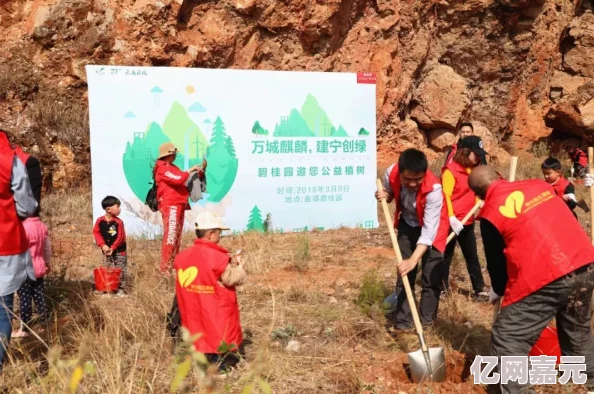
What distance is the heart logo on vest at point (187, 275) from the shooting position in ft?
11.3

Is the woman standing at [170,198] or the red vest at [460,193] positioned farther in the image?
the woman standing at [170,198]

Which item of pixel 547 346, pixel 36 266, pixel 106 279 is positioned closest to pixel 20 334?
pixel 36 266

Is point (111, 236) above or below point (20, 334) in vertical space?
above

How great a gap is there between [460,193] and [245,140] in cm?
368

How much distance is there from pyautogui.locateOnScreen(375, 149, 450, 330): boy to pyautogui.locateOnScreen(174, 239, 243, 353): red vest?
116 centimetres

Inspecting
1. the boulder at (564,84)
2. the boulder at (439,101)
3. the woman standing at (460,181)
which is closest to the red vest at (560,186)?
the woman standing at (460,181)

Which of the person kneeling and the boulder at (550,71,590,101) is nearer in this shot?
the person kneeling

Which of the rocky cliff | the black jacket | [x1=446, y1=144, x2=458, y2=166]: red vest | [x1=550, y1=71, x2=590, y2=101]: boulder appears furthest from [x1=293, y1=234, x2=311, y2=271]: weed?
[x1=550, y1=71, x2=590, y2=101]: boulder

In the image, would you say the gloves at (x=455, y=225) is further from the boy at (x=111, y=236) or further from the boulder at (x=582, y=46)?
the boulder at (x=582, y=46)

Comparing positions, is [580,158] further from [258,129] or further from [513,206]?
[513,206]

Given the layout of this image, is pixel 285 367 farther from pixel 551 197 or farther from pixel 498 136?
pixel 498 136

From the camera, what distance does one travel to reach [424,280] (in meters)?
4.27

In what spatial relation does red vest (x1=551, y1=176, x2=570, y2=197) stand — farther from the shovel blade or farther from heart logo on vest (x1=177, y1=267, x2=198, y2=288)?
heart logo on vest (x1=177, y1=267, x2=198, y2=288)

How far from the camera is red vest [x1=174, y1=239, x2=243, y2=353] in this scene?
3.44m
